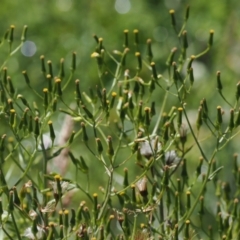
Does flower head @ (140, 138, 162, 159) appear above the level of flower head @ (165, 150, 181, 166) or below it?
above

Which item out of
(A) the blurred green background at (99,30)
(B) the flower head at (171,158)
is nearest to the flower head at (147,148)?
(B) the flower head at (171,158)

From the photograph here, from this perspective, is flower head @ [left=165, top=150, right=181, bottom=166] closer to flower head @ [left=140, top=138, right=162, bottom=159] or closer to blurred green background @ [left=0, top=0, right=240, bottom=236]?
flower head @ [left=140, top=138, right=162, bottom=159]

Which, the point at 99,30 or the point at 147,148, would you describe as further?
the point at 99,30

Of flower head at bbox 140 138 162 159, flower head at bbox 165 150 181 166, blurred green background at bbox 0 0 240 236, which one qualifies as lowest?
flower head at bbox 165 150 181 166

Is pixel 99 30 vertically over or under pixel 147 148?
over

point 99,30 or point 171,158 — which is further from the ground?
point 99,30

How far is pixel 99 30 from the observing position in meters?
5.30

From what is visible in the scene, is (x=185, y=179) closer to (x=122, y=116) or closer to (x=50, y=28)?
(x=122, y=116)

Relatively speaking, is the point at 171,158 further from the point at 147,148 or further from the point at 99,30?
the point at 99,30

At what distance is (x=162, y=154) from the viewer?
1863mm

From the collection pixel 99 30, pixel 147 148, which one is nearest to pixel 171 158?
→ pixel 147 148

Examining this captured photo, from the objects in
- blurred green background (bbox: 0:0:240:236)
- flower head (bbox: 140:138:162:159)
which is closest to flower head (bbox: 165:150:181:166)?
flower head (bbox: 140:138:162:159)

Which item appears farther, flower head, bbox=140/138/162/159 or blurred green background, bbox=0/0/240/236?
blurred green background, bbox=0/0/240/236

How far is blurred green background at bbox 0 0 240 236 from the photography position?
16.3 feet
